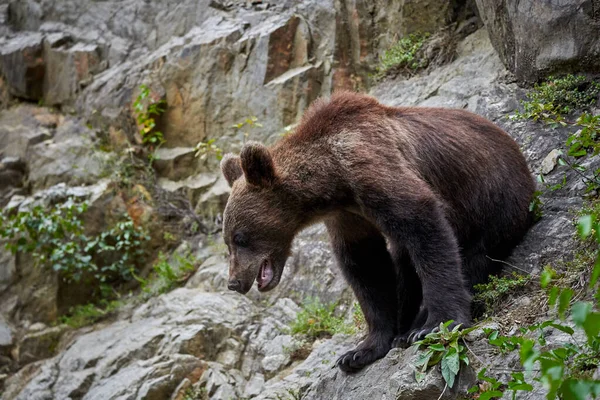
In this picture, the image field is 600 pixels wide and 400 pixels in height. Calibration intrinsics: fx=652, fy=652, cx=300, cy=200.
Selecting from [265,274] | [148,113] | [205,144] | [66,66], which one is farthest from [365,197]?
[66,66]

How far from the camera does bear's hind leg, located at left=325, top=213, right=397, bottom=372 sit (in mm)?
5395

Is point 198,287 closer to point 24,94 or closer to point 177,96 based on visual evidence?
point 177,96

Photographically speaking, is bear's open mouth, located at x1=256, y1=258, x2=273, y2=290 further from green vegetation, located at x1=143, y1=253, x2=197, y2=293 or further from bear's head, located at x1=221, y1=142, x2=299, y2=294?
green vegetation, located at x1=143, y1=253, x2=197, y2=293

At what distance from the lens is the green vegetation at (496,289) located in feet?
16.0

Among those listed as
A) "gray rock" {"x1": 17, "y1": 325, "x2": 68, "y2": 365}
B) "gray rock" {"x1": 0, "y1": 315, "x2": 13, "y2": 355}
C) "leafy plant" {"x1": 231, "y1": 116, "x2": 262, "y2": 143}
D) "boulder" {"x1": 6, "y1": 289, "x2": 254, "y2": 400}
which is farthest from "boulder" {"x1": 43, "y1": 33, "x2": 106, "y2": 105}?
"boulder" {"x1": 6, "y1": 289, "x2": 254, "y2": 400}

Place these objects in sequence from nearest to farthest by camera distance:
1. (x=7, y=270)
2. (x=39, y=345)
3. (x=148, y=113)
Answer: (x=39, y=345) < (x=7, y=270) < (x=148, y=113)

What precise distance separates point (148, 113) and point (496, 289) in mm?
7310

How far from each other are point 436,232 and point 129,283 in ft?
21.9

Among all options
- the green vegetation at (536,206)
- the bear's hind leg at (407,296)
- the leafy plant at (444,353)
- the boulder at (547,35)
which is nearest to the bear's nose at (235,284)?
the bear's hind leg at (407,296)

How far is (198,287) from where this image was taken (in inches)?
349

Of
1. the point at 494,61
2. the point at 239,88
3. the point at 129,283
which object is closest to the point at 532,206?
the point at 494,61

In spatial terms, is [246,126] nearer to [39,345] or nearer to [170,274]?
[170,274]

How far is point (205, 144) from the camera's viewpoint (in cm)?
970

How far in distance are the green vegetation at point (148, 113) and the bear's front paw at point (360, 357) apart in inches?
250
